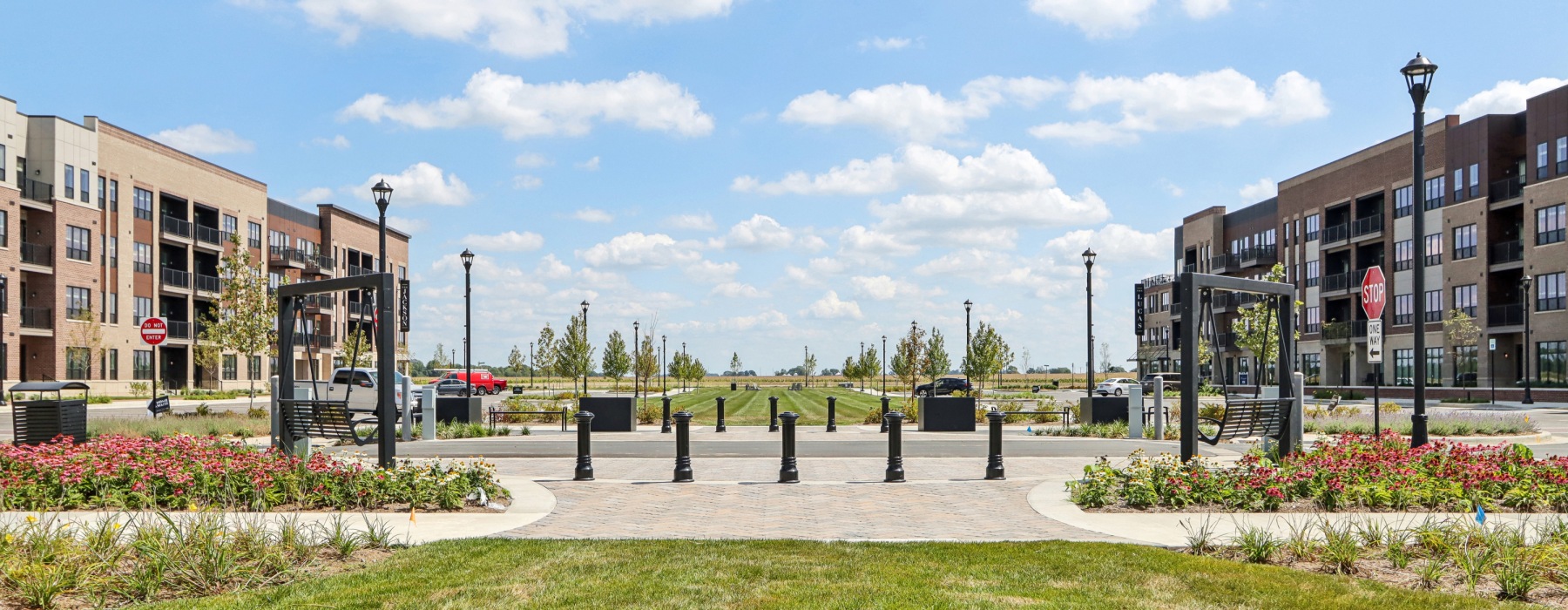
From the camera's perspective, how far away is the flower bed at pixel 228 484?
37.6 ft

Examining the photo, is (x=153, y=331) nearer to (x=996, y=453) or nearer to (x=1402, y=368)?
(x=996, y=453)

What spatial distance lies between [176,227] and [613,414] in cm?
4775

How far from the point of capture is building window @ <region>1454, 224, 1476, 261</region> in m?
Result: 58.4

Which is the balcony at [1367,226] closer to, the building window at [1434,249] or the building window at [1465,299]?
the building window at [1434,249]

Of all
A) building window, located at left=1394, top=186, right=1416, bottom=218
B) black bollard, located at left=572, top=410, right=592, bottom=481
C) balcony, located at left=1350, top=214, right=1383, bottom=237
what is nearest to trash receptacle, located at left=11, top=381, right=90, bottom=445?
black bollard, located at left=572, top=410, right=592, bottom=481

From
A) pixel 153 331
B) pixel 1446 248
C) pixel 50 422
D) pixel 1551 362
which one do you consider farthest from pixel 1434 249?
pixel 50 422

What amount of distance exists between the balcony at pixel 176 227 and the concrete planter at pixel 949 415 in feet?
172

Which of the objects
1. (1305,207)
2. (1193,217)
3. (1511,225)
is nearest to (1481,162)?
(1511,225)

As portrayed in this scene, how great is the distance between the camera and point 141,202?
60438mm

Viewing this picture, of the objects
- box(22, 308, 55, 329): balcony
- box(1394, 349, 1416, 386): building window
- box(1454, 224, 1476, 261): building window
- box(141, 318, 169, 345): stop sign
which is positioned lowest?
box(1394, 349, 1416, 386): building window

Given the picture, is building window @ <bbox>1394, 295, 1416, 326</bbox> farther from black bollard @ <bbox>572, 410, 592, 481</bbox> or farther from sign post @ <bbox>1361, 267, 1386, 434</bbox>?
black bollard @ <bbox>572, 410, 592, 481</bbox>

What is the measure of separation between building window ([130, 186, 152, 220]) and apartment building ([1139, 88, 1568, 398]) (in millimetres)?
55213

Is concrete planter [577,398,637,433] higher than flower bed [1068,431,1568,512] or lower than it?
lower

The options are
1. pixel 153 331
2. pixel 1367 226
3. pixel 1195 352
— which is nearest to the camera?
pixel 1195 352
